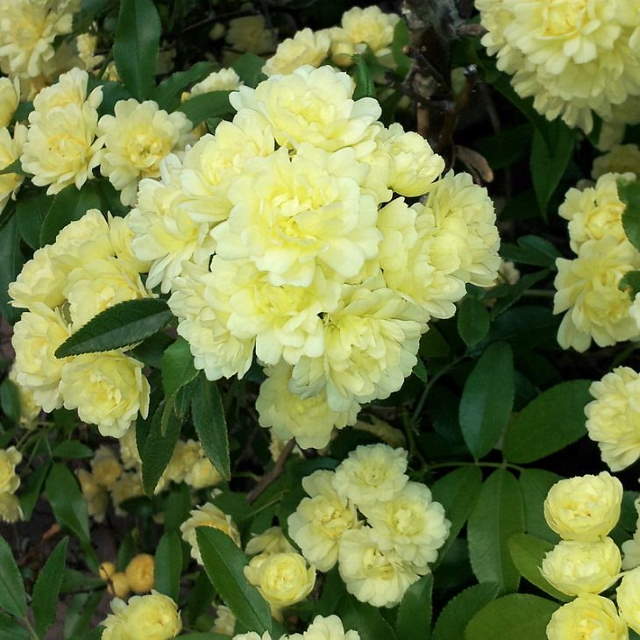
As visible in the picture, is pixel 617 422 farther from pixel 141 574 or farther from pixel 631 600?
pixel 141 574

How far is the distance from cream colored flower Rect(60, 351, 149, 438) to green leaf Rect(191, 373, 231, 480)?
51mm

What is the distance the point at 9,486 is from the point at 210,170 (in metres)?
0.73

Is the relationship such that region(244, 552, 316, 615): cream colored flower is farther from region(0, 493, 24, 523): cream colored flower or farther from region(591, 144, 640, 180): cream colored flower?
region(591, 144, 640, 180): cream colored flower

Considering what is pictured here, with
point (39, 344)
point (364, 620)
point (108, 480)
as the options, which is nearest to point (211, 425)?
point (39, 344)

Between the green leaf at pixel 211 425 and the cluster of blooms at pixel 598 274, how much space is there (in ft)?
1.47

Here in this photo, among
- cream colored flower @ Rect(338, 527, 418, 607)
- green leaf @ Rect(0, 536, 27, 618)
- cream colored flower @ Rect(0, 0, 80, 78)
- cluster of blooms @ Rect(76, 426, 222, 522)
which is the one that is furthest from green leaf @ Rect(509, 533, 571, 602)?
cream colored flower @ Rect(0, 0, 80, 78)

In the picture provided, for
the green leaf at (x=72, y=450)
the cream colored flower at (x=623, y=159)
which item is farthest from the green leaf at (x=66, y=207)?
the cream colored flower at (x=623, y=159)

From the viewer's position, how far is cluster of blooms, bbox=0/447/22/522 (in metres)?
1.23

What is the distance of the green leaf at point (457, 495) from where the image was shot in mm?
1015

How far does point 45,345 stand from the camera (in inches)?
33.9

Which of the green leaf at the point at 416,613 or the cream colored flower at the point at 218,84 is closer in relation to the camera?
the green leaf at the point at 416,613

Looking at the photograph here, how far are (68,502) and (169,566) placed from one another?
8.3 inches

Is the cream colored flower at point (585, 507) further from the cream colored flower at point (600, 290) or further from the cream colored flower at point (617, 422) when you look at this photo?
the cream colored flower at point (600, 290)

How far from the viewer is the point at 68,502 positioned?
126 cm
